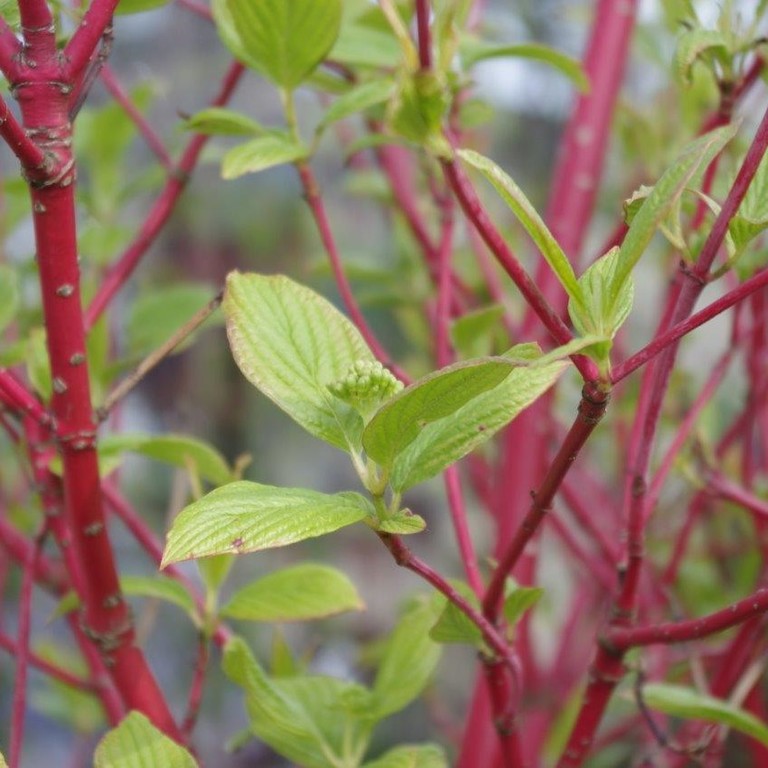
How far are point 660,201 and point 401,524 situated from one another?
0.39 feet

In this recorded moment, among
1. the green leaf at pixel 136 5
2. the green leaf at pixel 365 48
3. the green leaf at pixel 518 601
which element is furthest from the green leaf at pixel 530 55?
the green leaf at pixel 518 601

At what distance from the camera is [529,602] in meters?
0.39

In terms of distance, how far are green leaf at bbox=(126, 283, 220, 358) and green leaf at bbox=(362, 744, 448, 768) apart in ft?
1.09

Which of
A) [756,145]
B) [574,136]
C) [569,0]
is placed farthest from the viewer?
[569,0]

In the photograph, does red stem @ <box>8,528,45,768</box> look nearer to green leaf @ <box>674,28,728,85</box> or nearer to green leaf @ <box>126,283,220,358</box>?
green leaf @ <box>126,283,220,358</box>

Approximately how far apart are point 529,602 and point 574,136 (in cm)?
52

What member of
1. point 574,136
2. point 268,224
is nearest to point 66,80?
point 574,136

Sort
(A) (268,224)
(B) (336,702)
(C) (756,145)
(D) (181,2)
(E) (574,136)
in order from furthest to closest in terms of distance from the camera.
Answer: (A) (268,224)
(E) (574,136)
(D) (181,2)
(B) (336,702)
(C) (756,145)

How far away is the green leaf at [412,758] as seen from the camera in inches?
15.4

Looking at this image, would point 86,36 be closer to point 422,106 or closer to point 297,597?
point 422,106

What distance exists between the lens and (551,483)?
33cm

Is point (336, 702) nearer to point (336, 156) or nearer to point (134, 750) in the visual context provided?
point (134, 750)

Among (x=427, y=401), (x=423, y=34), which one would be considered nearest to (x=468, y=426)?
(x=427, y=401)

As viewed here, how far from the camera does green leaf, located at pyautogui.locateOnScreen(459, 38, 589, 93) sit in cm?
54
